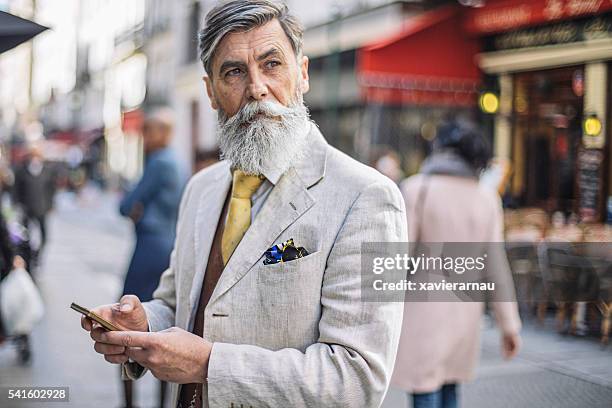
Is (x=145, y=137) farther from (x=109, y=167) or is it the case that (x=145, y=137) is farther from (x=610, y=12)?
(x=109, y=167)

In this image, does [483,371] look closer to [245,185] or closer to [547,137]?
[547,137]

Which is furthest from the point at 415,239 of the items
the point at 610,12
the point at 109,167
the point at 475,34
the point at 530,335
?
the point at 109,167

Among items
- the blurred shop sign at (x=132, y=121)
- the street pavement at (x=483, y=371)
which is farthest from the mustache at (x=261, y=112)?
the blurred shop sign at (x=132, y=121)

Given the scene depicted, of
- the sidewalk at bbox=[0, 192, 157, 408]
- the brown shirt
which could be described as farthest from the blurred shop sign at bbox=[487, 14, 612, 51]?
the brown shirt

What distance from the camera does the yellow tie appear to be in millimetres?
1959

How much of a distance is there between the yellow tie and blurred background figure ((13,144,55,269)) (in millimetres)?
11424

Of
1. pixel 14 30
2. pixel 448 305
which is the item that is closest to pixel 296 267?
pixel 14 30

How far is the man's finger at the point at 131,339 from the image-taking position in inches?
65.7

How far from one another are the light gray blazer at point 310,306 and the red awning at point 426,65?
914 centimetres

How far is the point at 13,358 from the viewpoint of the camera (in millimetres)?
6766

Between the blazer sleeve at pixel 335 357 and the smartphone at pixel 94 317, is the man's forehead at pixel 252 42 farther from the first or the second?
the smartphone at pixel 94 317

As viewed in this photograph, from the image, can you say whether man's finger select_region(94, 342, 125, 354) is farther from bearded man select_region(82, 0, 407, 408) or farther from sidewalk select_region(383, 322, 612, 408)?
sidewalk select_region(383, 322, 612, 408)

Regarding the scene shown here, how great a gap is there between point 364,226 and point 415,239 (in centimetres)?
236

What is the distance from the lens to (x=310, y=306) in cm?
178
